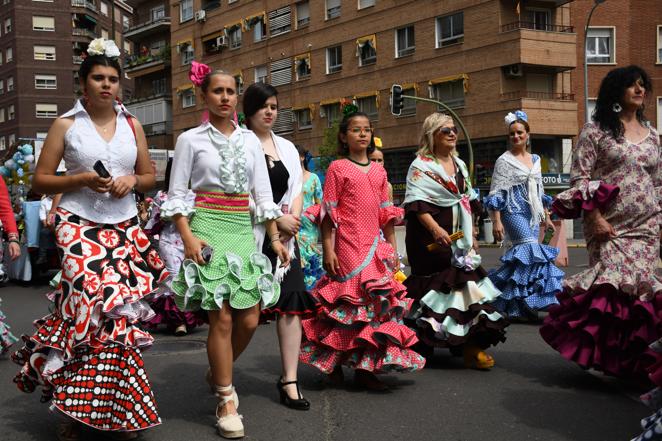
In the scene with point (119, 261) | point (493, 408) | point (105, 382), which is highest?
point (119, 261)

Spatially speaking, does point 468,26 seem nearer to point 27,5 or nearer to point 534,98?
point 534,98

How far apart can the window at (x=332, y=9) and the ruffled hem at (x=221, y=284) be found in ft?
128

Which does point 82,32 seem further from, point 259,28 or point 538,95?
point 538,95

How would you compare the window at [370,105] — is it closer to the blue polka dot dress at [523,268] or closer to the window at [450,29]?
the window at [450,29]

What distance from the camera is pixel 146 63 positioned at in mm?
58969

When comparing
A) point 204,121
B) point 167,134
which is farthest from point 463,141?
point 204,121

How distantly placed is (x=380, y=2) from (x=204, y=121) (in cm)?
3634

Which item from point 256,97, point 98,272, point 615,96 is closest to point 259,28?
point 256,97

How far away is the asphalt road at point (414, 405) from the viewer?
4.48m

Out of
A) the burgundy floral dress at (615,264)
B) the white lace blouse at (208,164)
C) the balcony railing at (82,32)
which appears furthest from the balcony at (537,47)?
the balcony railing at (82,32)

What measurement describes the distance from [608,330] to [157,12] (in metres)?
60.0

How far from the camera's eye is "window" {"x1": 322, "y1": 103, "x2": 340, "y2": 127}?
42031 millimetres

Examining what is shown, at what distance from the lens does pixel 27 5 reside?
251 ft

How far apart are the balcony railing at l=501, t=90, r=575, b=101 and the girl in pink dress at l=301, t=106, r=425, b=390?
29.1 metres
